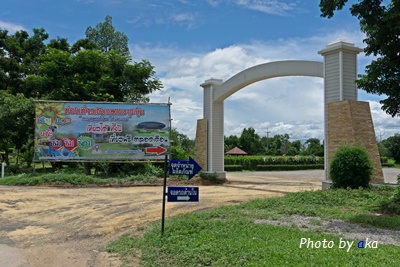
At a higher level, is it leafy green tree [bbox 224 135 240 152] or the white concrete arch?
the white concrete arch

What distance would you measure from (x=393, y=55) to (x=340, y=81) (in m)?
4.70

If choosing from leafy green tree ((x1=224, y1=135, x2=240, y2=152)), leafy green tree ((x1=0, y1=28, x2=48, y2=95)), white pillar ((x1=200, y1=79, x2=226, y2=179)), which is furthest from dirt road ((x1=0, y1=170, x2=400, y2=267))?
leafy green tree ((x1=224, y1=135, x2=240, y2=152))

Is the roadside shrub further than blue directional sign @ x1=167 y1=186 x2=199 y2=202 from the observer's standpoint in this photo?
Yes

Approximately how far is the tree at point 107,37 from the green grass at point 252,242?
85.9 ft

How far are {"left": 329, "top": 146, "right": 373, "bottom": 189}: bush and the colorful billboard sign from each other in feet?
27.7

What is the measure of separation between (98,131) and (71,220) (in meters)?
8.87

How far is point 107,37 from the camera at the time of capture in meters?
31.8

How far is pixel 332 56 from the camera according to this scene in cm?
1234

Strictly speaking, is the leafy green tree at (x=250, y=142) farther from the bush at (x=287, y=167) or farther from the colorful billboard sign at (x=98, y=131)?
the colorful billboard sign at (x=98, y=131)

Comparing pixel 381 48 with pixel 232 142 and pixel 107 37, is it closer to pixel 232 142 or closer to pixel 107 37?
pixel 107 37

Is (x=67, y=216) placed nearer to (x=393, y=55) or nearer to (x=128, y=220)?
(x=128, y=220)

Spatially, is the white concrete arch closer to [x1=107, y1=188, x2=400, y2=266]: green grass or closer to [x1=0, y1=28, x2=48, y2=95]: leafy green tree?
[x1=107, y1=188, x2=400, y2=266]: green grass

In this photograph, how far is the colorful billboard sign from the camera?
16.9 meters

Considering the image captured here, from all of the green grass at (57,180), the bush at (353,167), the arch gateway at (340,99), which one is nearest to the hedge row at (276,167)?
the green grass at (57,180)
